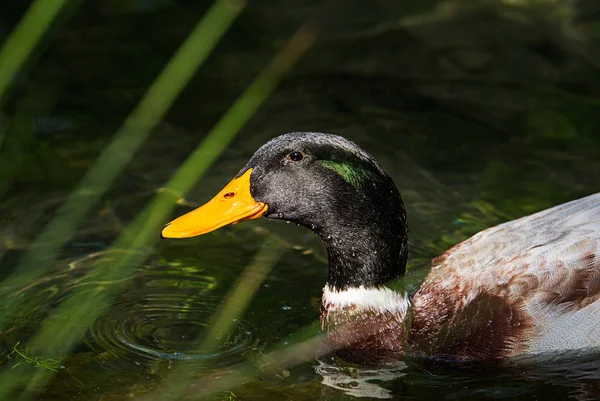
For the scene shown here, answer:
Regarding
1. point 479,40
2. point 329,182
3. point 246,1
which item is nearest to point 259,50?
point 246,1

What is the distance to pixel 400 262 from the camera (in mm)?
4676

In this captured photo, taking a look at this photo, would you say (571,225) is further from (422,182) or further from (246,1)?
(246,1)

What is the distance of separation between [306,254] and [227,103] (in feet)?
6.29

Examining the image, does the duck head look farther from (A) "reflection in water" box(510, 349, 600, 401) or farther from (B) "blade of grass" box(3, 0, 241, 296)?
Answer: (B) "blade of grass" box(3, 0, 241, 296)

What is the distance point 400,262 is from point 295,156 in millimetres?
736

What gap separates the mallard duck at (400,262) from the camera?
14.5 feet

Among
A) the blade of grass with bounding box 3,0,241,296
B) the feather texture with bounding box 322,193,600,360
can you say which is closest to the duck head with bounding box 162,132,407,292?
the feather texture with bounding box 322,193,600,360

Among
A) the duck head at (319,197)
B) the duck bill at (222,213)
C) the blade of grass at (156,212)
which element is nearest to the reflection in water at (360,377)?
the duck head at (319,197)

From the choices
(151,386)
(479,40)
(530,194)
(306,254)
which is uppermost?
(479,40)

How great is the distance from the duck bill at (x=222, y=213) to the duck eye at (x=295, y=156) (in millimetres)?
193

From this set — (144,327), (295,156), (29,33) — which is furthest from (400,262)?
(29,33)

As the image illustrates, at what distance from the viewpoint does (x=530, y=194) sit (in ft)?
20.3

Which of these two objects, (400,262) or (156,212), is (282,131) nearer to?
(400,262)

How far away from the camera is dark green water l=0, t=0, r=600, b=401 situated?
4.61 meters
